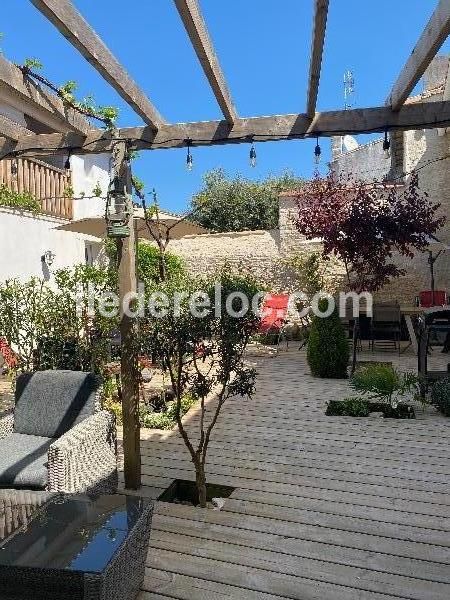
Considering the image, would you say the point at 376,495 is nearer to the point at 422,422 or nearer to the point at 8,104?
the point at 422,422

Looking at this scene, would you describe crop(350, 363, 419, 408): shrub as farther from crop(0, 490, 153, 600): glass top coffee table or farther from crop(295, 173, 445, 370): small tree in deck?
crop(0, 490, 153, 600): glass top coffee table

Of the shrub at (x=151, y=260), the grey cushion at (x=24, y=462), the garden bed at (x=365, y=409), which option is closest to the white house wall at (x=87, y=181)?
the shrub at (x=151, y=260)

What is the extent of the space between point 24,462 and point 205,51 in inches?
115

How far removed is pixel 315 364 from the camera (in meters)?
7.53

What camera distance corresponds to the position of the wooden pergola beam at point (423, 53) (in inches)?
109

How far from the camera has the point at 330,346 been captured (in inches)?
291

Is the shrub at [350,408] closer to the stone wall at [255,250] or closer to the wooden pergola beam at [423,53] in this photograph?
the wooden pergola beam at [423,53]

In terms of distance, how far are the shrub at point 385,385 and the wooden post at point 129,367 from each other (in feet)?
10.6

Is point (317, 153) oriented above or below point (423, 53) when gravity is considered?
below

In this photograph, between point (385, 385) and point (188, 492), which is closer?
point (188, 492)

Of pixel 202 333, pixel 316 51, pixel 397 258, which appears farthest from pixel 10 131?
pixel 397 258

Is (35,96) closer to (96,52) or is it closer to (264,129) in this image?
(96,52)

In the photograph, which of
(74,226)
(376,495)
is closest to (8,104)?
(74,226)

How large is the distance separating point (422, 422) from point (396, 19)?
3898 mm
